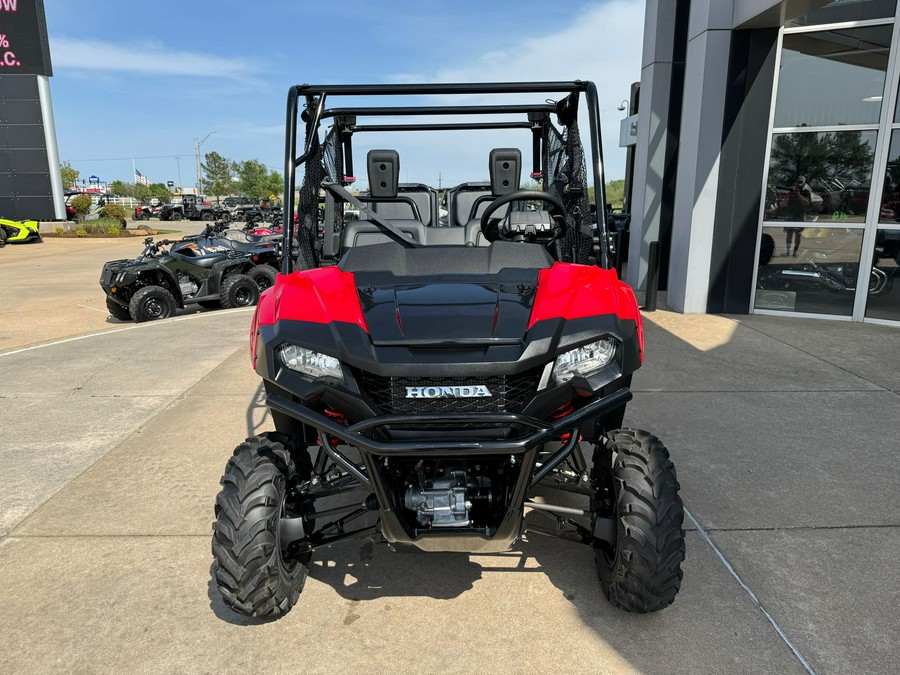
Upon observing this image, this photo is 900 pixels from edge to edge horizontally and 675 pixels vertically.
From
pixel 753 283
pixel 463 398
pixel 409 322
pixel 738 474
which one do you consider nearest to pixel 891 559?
pixel 738 474

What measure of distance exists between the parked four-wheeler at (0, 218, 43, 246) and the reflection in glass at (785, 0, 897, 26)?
23955 millimetres

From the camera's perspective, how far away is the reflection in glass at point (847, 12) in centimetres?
685

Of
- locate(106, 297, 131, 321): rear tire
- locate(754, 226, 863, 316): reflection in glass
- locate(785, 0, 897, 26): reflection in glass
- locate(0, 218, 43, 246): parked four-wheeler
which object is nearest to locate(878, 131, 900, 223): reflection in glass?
locate(754, 226, 863, 316): reflection in glass

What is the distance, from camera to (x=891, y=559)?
2658 millimetres

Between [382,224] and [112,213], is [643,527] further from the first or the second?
[112,213]

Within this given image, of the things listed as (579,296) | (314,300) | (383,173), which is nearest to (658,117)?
(383,173)

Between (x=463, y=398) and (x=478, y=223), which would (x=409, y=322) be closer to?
(x=463, y=398)

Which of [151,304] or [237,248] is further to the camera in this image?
[237,248]

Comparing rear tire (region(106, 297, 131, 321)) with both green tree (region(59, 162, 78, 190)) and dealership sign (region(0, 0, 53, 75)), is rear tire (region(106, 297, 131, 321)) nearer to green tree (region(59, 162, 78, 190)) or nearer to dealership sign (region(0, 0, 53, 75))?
dealership sign (region(0, 0, 53, 75))

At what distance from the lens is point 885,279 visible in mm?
7191

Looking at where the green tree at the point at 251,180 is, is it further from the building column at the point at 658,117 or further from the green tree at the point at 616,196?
the building column at the point at 658,117

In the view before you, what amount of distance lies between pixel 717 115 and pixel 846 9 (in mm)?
1696

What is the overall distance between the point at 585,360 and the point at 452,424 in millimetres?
494

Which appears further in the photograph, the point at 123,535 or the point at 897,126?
the point at 897,126
